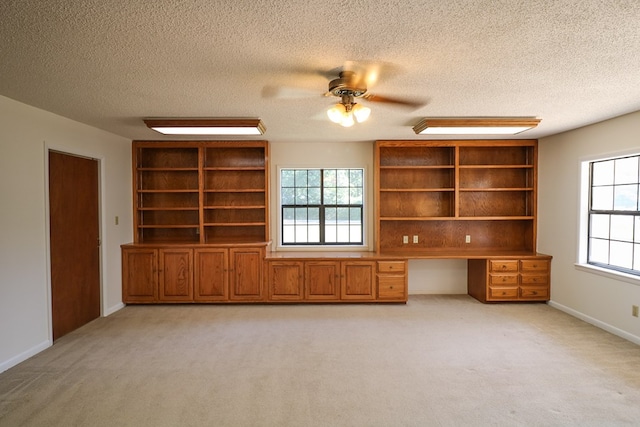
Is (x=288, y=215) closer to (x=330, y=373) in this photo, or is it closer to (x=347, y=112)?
(x=330, y=373)

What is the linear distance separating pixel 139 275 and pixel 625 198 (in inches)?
236

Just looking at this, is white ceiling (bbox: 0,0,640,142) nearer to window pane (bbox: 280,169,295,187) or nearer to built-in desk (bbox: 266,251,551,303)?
window pane (bbox: 280,169,295,187)

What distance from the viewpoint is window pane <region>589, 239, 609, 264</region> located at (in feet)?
13.1

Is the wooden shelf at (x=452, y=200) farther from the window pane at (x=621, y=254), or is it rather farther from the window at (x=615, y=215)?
the window pane at (x=621, y=254)

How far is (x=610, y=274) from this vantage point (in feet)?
12.2

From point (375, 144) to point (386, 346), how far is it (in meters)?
2.90

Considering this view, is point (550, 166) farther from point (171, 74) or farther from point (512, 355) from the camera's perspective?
point (171, 74)

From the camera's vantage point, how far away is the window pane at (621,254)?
3.71 m

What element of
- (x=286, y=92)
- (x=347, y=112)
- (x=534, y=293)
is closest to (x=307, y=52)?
(x=347, y=112)

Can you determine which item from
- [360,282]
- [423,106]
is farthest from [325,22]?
[360,282]

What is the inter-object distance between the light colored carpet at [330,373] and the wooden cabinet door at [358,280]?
1.55 ft

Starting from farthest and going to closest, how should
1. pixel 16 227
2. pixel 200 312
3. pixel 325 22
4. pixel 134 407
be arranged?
pixel 200 312, pixel 16 227, pixel 134 407, pixel 325 22

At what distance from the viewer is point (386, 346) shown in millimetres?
3383

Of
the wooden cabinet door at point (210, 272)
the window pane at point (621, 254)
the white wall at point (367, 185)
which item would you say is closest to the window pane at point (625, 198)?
the window pane at point (621, 254)
